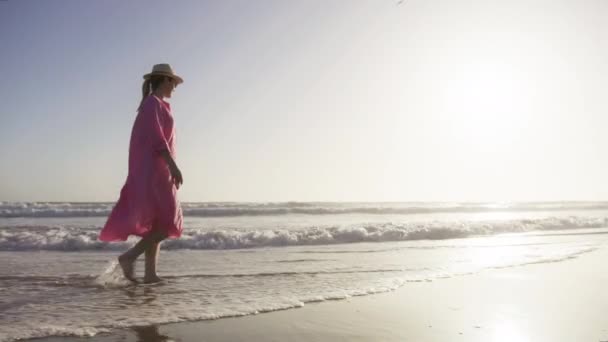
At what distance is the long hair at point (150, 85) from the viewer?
Result: 4738 mm

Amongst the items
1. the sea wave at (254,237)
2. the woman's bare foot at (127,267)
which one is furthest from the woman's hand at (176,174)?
the sea wave at (254,237)

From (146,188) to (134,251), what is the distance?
2.14ft

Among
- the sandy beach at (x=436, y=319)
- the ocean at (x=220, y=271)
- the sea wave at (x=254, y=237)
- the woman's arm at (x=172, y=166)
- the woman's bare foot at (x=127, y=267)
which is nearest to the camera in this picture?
the sandy beach at (x=436, y=319)

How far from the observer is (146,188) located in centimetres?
450

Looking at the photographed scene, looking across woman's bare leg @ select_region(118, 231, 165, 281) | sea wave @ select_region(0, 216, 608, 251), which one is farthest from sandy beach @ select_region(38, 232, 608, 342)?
sea wave @ select_region(0, 216, 608, 251)

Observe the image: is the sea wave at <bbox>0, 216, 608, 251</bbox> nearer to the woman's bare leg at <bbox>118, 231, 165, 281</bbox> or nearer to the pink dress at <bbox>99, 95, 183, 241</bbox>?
the woman's bare leg at <bbox>118, 231, 165, 281</bbox>

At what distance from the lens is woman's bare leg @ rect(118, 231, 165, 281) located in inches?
179

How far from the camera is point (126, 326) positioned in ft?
9.96

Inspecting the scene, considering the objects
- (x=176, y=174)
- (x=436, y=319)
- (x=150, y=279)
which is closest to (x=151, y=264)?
(x=150, y=279)

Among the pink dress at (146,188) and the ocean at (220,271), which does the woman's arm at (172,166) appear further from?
the ocean at (220,271)

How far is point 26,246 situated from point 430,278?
23.5 ft

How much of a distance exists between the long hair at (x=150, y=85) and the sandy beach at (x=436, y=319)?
2.62 metres

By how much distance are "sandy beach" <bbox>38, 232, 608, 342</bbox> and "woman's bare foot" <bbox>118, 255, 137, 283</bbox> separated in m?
1.74

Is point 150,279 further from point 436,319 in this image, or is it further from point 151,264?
point 436,319
